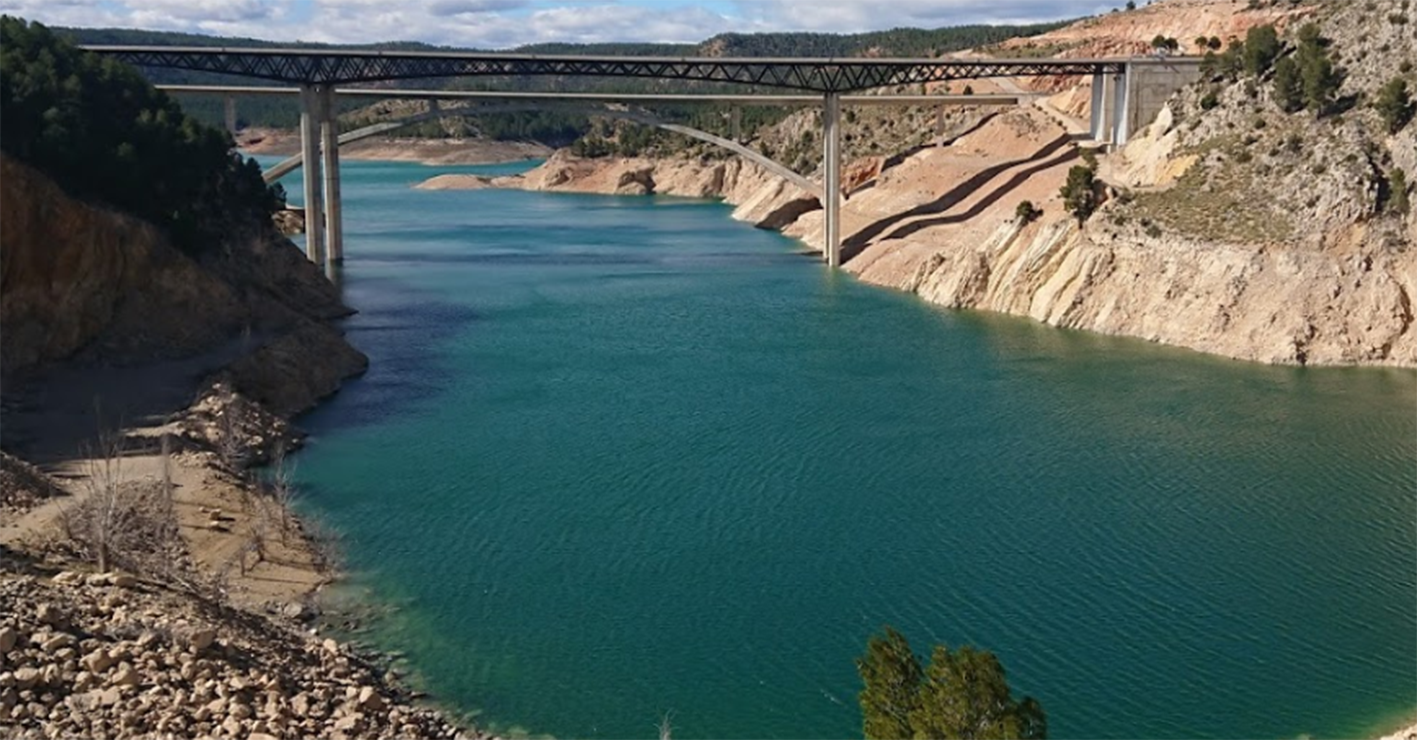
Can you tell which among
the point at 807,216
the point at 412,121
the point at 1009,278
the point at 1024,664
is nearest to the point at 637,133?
the point at 807,216

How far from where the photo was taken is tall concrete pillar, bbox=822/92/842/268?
67.4 meters

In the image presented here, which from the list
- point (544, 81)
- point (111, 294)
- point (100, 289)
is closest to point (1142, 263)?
point (111, 294)

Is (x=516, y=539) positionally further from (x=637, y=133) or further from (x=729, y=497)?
(x=637, y=133)

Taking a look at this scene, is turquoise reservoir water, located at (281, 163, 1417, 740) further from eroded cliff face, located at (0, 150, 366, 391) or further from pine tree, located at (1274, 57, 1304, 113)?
pine tree, located at (1274, 57, 1304, 113)

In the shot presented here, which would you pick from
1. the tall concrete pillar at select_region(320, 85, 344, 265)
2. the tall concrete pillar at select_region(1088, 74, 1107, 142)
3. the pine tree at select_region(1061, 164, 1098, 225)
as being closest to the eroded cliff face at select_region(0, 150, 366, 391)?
the tall concrete pillar at select_region(320, 85, 344, 265)

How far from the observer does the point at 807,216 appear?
84.1 m

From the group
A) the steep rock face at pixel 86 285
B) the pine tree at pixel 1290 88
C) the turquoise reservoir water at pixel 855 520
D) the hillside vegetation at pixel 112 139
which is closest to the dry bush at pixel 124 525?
the turquoise reservoir water at pixel 855 520

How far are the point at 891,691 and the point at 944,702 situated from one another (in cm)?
86

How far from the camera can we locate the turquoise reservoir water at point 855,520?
20.6 meters

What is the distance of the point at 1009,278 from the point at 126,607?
3911 centimetres

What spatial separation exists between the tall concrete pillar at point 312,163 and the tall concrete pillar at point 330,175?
89 centimetres

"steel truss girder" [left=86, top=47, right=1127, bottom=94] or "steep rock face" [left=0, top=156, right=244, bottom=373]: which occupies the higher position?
"steel truss girder" [left=86, top=47, right=1127, bottom=94]

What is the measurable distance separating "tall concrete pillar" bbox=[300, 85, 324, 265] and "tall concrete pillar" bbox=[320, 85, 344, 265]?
0.89 metres

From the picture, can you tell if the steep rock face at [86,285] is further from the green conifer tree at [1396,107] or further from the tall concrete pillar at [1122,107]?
the tall concrete pillar at [1122,107]
